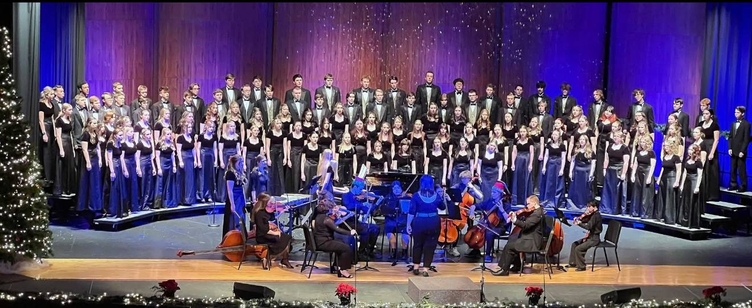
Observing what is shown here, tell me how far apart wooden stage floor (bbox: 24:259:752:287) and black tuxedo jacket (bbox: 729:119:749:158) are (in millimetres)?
3422

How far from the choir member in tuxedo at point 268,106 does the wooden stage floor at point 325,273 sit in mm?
4385

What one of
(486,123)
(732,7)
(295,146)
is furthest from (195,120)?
(732,7)

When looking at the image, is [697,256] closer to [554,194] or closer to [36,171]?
[554,194]

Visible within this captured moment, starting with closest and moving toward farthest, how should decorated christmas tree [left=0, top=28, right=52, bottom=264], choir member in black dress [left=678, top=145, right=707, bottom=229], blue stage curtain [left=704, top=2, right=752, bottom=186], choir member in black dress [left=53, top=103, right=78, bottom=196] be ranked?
decorated christmas tree [left=0, top=28, right=52, bottom=264] < choir member in black dress [left=678, top=145, right=707, bottom=229] < choir member in black dress [left=53, top=103, right=78, bottom=196] < blue stage curtain [left=704, top=2, right=752, bottom=186]

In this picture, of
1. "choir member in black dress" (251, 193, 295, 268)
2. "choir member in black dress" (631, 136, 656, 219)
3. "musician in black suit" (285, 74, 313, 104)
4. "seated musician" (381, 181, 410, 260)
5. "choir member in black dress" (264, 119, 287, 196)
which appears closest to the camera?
"choir member in black dress" (251, 193, 295, 268)

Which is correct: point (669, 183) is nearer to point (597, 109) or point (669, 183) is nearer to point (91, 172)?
point (597, 109)

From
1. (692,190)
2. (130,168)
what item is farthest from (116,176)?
(692,190)

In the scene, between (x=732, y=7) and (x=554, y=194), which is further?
(x=732, y=7)

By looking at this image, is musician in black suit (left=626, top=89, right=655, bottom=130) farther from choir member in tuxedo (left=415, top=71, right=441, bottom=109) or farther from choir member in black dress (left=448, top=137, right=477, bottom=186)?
choir member in tuxedo (left=415, top=71, right=441, bottom=109)

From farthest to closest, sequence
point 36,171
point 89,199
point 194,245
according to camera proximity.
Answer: point 89,199 → point 194,245 → point 36,171

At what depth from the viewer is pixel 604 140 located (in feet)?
51.2

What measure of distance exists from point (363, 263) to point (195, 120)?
4.70 meters

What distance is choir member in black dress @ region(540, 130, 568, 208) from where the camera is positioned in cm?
1520

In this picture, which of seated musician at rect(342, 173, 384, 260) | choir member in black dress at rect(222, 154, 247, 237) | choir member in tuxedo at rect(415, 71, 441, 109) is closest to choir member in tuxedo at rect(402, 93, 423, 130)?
choir member in tuxedo at rect(415, 71, 441, 109)
